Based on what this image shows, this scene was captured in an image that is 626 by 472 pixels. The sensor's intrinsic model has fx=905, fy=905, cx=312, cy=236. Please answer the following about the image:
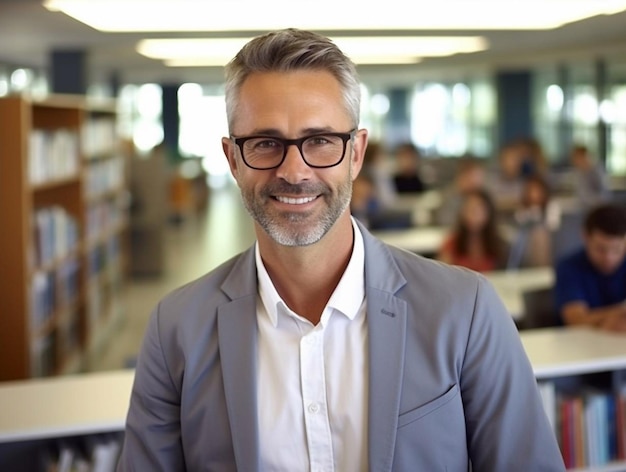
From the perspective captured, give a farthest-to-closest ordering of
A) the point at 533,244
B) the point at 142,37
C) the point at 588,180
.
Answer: the point at 588,180, the point at 142,37, the point at 533,244

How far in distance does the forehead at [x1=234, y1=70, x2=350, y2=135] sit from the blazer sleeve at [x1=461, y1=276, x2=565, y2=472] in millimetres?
410

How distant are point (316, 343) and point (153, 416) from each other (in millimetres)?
323

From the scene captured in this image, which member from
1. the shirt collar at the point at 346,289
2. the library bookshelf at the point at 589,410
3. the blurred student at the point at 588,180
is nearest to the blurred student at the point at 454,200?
the blurred student at the point at 588,180

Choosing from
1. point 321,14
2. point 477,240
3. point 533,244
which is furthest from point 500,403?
point 321,14

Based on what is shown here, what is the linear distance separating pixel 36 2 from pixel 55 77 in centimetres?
450

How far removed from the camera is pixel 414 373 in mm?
1568

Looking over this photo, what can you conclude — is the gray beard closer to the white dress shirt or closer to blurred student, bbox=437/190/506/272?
the white dress shirt

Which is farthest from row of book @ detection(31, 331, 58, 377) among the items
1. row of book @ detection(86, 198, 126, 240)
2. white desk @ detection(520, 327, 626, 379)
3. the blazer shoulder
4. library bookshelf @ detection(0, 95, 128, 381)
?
the blazer shoulder

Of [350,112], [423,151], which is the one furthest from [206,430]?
[423,151]

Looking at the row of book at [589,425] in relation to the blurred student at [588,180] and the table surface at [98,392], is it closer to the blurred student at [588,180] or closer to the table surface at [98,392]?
the table surface at [98,392]

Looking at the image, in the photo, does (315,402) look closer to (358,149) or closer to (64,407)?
(358,149)

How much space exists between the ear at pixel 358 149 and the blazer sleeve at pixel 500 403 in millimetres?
309

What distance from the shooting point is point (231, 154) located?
1629 millimetres

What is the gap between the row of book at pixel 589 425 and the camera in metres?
3.75
